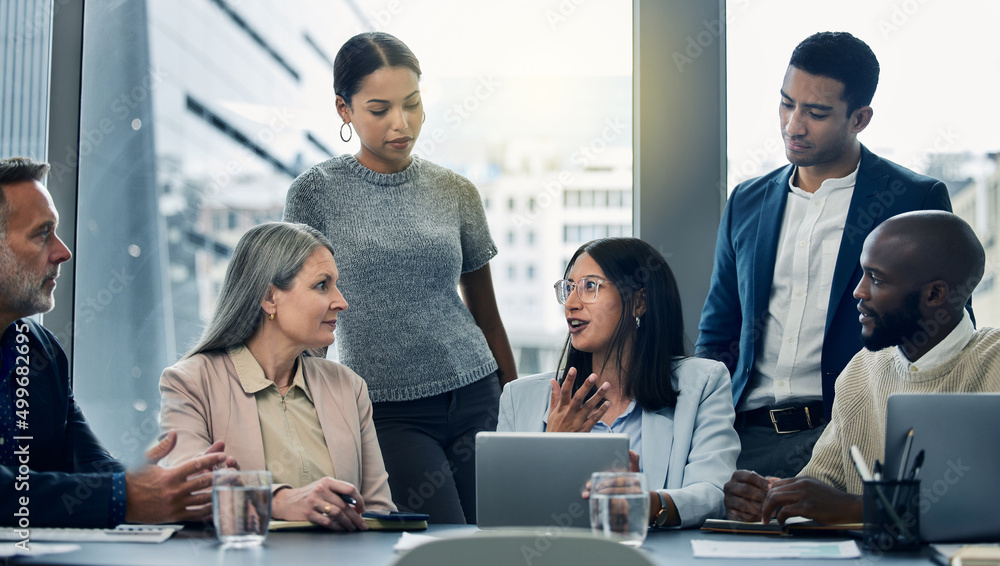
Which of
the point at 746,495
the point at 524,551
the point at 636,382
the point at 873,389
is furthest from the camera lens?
the point at 636,382

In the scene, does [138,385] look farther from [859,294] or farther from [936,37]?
[936,37]

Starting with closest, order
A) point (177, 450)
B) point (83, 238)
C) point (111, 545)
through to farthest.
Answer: point (111, 545) < point (177, 450) < point (83, 238)

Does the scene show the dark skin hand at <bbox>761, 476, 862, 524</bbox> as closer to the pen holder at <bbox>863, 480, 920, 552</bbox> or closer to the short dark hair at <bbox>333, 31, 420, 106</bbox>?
the pen holder at <bbox>863, 480, 920, 552</bbox>

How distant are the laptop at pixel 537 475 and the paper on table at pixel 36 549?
725mm

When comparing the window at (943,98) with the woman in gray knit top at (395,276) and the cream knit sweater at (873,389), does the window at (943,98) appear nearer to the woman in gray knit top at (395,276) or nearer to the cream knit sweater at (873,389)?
the cream knit sweater at (873,389)

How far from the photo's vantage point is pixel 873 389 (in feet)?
6.70

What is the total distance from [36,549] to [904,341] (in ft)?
6.03

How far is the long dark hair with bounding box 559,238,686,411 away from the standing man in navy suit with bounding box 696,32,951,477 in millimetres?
236

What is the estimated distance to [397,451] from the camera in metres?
2.40

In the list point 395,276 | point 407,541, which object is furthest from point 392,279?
point 407,541

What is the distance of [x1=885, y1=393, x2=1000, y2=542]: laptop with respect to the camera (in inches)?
57.9

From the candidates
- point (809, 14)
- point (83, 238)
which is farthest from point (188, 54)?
point (809, 14)

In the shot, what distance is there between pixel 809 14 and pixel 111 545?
2.56 meters

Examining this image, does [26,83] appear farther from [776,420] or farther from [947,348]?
[947,348]
